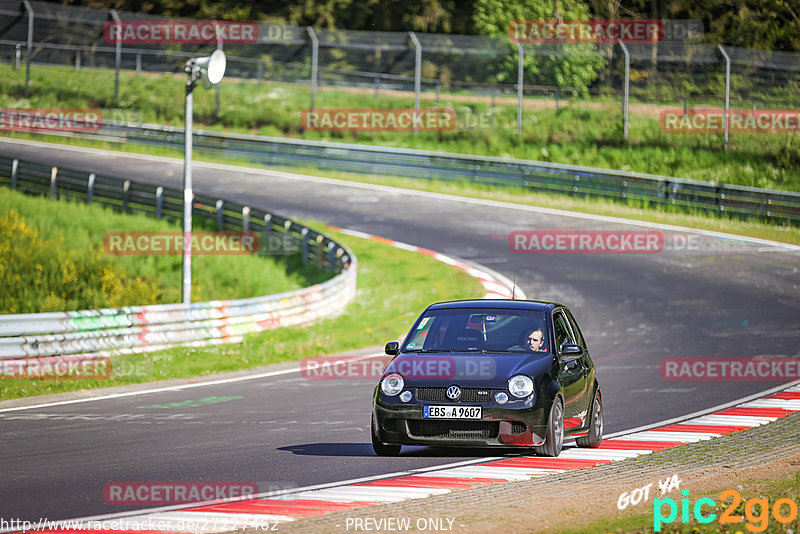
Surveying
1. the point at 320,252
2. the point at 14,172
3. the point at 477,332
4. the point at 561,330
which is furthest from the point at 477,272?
the point at 14,172

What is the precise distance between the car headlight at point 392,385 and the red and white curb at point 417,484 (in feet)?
2.23

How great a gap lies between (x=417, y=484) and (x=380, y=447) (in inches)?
43.1

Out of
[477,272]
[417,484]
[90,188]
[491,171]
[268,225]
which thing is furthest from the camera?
[491,171]

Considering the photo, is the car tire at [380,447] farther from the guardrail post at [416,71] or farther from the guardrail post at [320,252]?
the guardrail post at [416,71]

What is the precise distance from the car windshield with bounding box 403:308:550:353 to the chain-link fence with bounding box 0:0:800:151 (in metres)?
25.5

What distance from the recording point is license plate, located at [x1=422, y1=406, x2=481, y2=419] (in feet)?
30.1

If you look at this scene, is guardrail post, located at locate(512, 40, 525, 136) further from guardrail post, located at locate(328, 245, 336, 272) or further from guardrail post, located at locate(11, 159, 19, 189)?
guardrail post, located at locate(11, 159, 19, 189)

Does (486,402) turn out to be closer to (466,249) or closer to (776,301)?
(776,301)

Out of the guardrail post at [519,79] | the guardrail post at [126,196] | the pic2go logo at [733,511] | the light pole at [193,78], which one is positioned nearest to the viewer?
the pic2go logo at [733,511]

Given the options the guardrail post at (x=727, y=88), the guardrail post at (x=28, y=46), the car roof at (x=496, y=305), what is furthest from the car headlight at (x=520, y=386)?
the guardrail post at (x=28, y=46)

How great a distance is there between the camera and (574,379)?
33.5ft

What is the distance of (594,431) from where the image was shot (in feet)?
34.9

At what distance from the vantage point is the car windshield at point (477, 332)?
33.1 feet

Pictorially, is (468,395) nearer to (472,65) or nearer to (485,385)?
(485,385)
